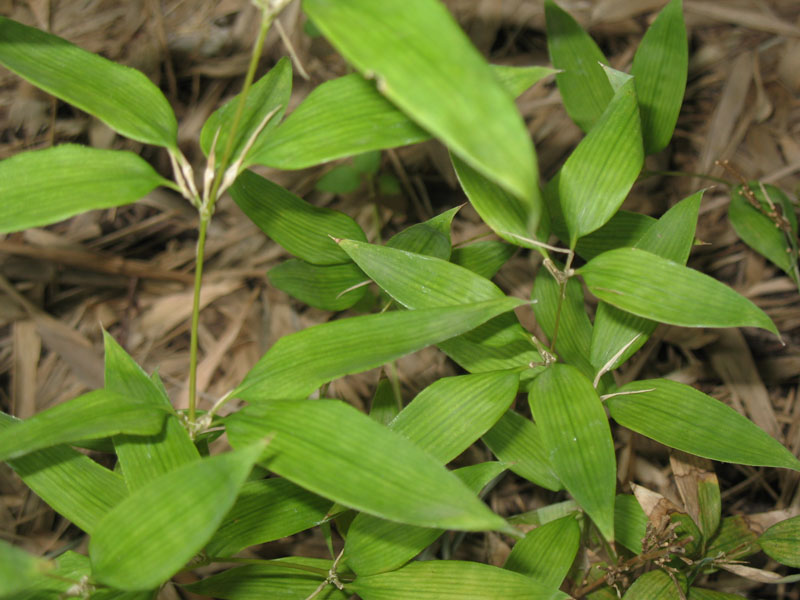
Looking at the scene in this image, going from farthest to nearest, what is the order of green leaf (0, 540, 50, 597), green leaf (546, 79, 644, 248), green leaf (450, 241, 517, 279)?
green leaf (450, 241, 517, 279), green leaf (546, 79, 644, 248), green leaf (0, 540, 50, 597)

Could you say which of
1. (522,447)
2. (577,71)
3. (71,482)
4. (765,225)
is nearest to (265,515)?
(71,482)

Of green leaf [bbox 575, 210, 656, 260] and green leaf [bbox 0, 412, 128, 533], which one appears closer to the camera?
green leaf [bbox 0, 412, 128, 533]

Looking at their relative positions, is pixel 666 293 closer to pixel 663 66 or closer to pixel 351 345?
pixel 351 345

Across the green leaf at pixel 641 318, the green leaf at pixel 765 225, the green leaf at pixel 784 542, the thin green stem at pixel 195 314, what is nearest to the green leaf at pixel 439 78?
the thin green stem at pixel 195 314

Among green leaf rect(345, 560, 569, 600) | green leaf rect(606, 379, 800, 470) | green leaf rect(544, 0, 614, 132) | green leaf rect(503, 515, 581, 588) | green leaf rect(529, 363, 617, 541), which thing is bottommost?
green leaf rect(503, 515, 581, 588)

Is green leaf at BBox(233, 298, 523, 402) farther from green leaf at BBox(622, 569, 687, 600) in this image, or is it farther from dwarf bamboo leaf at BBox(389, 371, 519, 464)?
green leaf at BBox(622, 569, 687, 600)

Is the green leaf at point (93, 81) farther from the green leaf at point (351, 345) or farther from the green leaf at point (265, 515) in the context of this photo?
the green leaf at point (265, 515)

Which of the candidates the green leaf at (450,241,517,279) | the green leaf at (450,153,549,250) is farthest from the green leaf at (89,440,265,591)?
the green leaf at (450,241,517,279)
